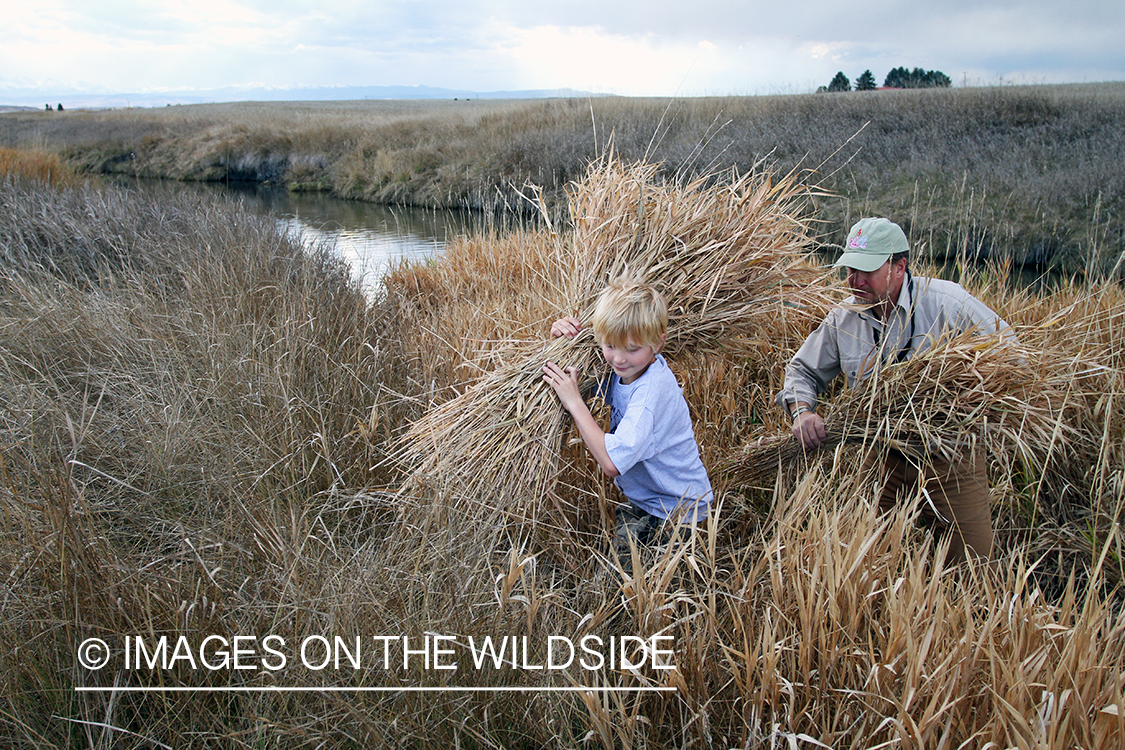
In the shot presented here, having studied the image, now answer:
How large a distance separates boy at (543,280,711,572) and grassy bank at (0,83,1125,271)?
4685mm

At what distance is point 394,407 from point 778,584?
2000 millimetres

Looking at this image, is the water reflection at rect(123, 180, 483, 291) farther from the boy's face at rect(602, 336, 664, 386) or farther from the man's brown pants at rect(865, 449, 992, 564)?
the man's brown pants at rect(865, 449, 992, 564)

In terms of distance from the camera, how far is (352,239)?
35.6 ft

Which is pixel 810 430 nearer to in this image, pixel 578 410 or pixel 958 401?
pixel 958 401

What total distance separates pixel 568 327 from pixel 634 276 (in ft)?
0.86

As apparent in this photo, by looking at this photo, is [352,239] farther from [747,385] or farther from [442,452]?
[442,452]

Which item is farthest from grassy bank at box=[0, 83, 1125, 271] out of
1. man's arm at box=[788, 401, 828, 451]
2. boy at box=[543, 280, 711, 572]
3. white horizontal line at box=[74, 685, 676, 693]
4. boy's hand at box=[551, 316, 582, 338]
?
white horizontal line at box=[74, 685, 676, 693]

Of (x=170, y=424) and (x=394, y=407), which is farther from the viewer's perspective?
(x=394, y=407)

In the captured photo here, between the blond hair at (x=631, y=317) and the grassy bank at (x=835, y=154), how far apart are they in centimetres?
470

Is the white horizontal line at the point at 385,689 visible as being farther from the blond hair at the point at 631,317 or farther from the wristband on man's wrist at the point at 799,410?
the wristband on man's wrist at the point at 799,410

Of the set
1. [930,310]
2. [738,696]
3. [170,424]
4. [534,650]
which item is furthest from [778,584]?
[170,424]

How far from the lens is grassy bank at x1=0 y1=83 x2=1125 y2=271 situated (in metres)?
9.56

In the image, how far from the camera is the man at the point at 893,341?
2.34 metres

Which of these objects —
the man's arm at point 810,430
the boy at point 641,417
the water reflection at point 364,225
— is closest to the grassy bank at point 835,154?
the water reflection at point 364,225
